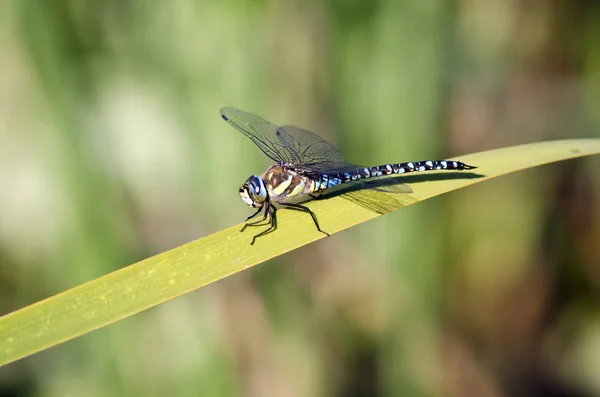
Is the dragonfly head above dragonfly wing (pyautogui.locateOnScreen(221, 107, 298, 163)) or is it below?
below

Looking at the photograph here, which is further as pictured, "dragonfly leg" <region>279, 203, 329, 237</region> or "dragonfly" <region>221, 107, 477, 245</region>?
"dragonfly" <region>221, 107, 477, 245</region>

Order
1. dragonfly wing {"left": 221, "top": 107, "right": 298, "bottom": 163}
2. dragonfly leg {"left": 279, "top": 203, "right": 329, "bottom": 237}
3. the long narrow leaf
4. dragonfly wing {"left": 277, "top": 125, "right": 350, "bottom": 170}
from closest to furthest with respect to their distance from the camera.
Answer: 1. the long narrow leaf
2. dragonfly leg {"left": 279, "top": 203, "right": 329, "bottom": 237}
3. dragonfly wing {"left": 221, "top": 107, "right": 298, "bottom": 163}
4. dragonfly wing {"left": 277, "top": 125, "right": 350, "bottom": 170}

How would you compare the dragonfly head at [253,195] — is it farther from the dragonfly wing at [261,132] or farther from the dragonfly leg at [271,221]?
the dragonfly wing at [261,132]

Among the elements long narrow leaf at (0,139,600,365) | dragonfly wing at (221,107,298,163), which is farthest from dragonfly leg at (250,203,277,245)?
dragonfly wing at (221,107,298,163)

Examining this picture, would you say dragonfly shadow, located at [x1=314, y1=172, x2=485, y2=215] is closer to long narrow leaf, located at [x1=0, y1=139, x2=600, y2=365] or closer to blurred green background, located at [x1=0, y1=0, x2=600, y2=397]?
long narrow leaf, located at [x1=0, y1=139, x2=600, y2=365]

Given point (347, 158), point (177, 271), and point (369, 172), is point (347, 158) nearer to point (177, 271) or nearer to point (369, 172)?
point (369, 172)

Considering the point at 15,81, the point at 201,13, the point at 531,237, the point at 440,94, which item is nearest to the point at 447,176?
the point at 440,94

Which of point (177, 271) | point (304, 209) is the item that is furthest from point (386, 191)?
point (177, 271)
